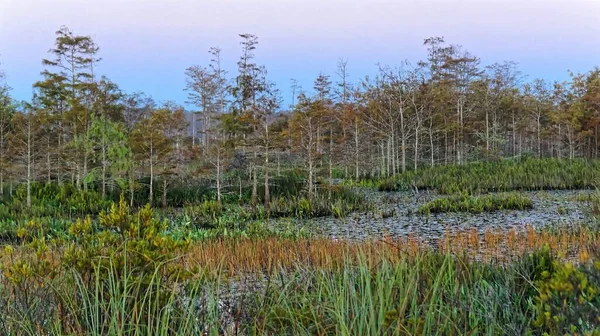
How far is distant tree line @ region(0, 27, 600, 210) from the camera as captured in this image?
1365 centimetres

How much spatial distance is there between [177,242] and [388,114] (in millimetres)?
18958

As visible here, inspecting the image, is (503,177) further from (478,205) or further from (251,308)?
(251,308)

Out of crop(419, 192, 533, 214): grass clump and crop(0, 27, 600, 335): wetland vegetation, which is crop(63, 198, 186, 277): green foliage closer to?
crop(0, 27, 600, 335): wetland vegetation

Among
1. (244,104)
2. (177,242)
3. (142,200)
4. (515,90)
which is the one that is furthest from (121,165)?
(515,90)

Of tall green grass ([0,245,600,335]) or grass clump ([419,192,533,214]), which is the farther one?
grass clump ([419,192,533,214])

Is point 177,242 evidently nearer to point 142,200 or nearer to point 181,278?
point 181,278

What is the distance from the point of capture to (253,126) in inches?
559

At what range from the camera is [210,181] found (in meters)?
16.8

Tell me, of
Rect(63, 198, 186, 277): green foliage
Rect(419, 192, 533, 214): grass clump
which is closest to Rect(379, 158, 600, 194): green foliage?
Rect(419, 192, 533, 214): grass clump

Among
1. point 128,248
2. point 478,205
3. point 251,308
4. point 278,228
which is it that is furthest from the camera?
point 478,205

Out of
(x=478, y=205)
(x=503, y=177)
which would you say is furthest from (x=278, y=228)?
(x=503, y=177)

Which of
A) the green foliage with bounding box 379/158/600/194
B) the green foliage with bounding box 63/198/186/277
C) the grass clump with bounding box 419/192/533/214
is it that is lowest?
the grass clump with bounding box 419/192/533/214

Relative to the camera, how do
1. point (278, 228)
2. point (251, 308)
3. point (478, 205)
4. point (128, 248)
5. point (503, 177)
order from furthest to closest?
point (503, 177) < point (478, 205) < point (278, 228) < point (251, 308) < point (128, 248)

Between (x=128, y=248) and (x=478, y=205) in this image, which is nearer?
(x=128, y=248)
